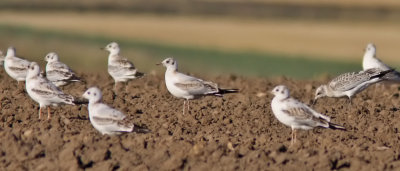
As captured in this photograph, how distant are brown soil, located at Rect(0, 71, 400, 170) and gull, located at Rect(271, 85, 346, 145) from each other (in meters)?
0.23

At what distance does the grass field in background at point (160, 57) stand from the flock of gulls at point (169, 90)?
13584mm

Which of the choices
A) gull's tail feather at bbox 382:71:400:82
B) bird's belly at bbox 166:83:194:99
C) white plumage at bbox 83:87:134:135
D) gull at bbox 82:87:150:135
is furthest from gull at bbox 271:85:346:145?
gull's tail feather at bbox 382:71:400:82

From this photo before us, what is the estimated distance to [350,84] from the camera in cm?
1755

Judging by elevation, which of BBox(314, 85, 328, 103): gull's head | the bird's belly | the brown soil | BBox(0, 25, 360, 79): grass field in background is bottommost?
the brown soil

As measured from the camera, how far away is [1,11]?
197 ft

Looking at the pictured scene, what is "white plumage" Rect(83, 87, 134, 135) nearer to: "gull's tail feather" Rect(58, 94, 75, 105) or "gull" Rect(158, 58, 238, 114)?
"gull's tail feather" Rect(58, 94, 75, 105)

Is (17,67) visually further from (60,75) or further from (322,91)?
(322,91)

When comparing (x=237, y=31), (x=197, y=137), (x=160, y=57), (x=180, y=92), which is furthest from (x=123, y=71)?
(x=237, y=31)

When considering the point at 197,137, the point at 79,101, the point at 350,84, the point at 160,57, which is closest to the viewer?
the point at 197,137

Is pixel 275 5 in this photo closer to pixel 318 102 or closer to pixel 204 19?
pixel 204 19

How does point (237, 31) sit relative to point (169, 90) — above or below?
above

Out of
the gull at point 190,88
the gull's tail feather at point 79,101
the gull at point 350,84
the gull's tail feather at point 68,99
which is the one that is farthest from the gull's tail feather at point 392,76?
the gull's tail feather at point 68,99

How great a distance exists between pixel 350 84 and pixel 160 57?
22497 millimetres

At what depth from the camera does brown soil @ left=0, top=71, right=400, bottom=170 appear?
1138 centimetres
